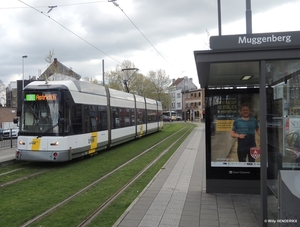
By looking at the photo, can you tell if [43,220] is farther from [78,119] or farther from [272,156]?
[78,119]

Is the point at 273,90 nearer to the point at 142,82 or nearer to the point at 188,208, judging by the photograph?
the point at 188,208

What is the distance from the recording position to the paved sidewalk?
206 inches

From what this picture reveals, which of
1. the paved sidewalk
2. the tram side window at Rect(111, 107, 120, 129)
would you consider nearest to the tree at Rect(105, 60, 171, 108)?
the tram side window at Rect(111, 107, 120, 129)

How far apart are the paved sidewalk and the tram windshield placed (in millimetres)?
4979

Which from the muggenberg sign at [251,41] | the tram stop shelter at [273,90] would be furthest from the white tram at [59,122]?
the muggenberg sign at [251,41]

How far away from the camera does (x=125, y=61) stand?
6538cm

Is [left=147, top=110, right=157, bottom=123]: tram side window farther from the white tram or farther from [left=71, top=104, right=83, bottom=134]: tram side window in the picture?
[left=71, top=104, right=83, bottom=134]: tram side window

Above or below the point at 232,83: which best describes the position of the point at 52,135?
below

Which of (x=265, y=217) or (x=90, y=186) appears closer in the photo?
(x=265, y=217)

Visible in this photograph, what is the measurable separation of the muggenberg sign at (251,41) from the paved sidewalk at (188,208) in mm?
2251

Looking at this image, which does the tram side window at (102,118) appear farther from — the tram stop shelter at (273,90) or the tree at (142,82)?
the tree at (142,82)

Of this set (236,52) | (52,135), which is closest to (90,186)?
(52,135)

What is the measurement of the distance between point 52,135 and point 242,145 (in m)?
7.20

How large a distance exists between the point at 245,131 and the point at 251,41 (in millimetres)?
2779
